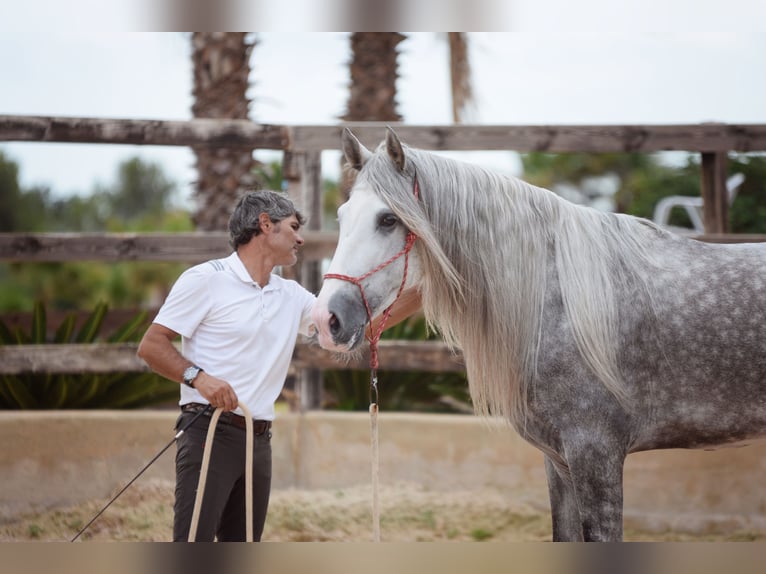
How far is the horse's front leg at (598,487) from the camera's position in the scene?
217cm

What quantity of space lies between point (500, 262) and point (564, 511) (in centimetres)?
83

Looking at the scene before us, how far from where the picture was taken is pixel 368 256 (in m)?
2.20

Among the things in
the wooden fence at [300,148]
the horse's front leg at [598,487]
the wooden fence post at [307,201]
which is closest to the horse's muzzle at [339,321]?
the horse's front leg at [598,487]

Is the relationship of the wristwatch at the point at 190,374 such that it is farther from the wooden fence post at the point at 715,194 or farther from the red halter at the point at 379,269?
the wooden fence post at the point at 715,194

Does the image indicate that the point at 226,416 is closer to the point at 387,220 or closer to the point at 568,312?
the point at 387,220

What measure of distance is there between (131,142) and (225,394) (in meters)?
2.73

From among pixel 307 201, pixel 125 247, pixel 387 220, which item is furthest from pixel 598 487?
pixel 125 247

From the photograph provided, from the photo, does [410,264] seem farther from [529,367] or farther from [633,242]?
[633,242]

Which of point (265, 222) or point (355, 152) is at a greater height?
point (355, 152)

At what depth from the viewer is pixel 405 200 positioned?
2.25m

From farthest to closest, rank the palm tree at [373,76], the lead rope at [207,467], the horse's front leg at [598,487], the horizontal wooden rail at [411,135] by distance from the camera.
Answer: the palm tree at [373,76] < the horizontal wooden rail at [411,135] < the horse's front leg at [598,487] < the lead rope at [207,467]

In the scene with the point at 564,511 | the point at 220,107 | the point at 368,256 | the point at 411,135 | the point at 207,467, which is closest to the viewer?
the point at 207,467

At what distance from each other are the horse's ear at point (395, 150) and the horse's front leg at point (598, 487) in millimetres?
976

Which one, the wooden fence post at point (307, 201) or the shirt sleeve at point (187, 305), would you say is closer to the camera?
the shirt sleeve at point (187, 305)
